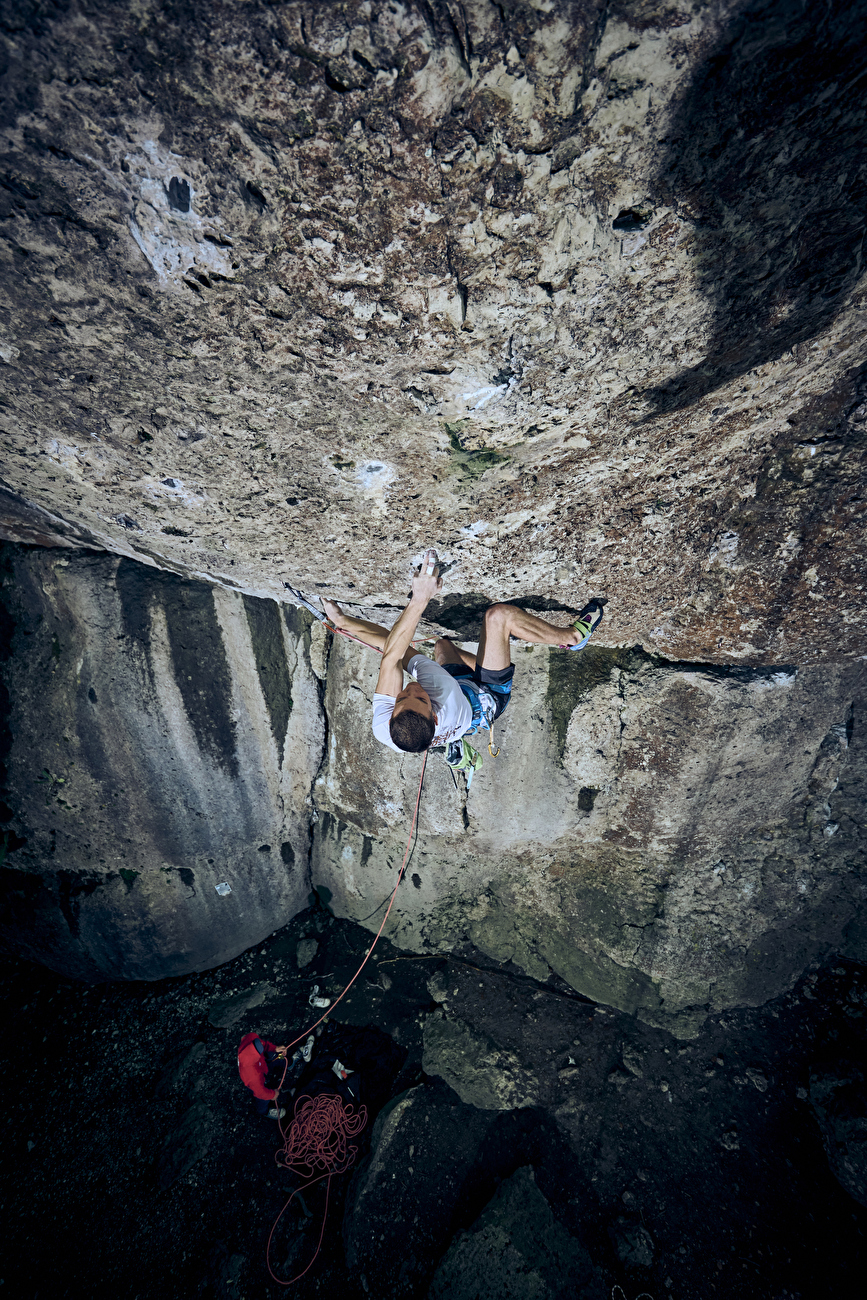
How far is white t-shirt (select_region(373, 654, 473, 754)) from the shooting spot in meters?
2.37

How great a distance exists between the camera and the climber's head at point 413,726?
2158mm

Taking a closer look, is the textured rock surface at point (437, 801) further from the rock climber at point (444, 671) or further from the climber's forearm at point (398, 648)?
the climber's forearm at point (398, 648)

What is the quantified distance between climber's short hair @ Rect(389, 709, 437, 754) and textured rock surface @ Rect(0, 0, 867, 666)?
2.91ft

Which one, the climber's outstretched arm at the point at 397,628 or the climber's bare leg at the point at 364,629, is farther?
the climber's bare leg at the point at 364,629

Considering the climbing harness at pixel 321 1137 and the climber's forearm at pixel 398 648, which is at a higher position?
the climber's forearm at pixel 398 648

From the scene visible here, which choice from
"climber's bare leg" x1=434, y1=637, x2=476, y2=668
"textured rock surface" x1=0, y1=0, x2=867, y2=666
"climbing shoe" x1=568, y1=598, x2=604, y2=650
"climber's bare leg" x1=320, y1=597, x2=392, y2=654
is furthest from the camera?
"climber's bare leg" x1=320, y1=597, x2=392, y2=654

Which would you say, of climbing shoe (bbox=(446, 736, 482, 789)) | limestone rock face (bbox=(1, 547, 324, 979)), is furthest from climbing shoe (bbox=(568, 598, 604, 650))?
limestone rock face (bbox=(1, 547, 324, 979))

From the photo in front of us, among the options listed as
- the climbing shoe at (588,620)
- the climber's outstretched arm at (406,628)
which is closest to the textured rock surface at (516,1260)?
the climber's outstretched arm at (406,628)

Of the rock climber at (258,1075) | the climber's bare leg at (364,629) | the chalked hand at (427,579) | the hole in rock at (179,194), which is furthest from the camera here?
the rock climber at (258,1075)

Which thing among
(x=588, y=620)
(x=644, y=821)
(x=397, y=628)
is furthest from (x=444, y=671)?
(x=644, y=821)

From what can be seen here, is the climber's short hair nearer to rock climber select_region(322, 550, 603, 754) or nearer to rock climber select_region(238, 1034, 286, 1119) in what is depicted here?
rock climber select_region(322, 550, 603, 754)

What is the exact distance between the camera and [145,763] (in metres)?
2.90

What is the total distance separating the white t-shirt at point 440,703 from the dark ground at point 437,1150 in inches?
→ 94.8

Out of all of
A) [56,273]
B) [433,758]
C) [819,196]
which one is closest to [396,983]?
[433,758]
